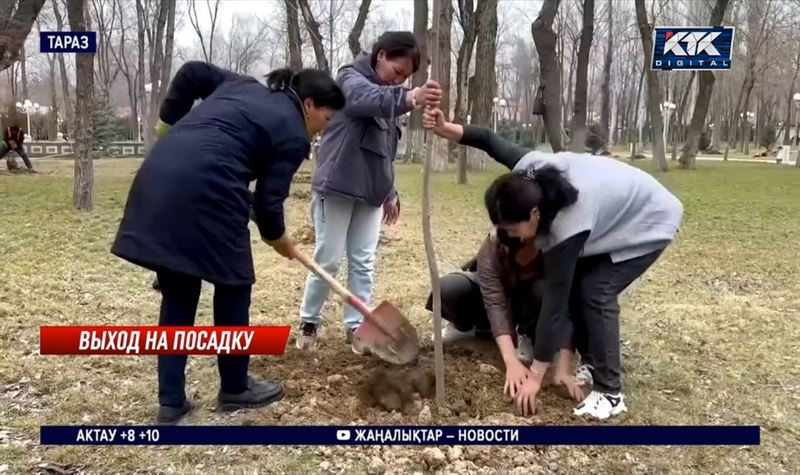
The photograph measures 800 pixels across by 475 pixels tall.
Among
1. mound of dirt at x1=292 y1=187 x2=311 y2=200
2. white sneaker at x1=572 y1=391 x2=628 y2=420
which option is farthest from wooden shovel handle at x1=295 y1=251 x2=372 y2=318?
mound of dirt at x1=292 y1=187 x2=311 y2=200

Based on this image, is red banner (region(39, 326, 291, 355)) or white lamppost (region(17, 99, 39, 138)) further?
white lamppost (region(17, 99, 39, 138))

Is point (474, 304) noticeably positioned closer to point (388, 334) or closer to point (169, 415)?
point (388, 334)

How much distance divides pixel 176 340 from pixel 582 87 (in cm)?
1218

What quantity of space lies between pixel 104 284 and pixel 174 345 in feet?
8.67

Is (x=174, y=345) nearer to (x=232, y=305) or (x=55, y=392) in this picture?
(x=232, y=305)

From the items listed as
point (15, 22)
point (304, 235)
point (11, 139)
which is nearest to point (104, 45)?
point (11, 139)

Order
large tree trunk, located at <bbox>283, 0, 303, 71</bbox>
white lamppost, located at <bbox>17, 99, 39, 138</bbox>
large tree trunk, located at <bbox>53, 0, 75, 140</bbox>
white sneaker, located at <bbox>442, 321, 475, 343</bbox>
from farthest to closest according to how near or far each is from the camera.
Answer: white lamppost, located at <bbox>17, 99, 39, 138</bbox> → large tree trunk, located at <bbox>283, 0, 303, 71</bbox> → large tree trunk, located at <bbox>53, 0, 75, 140</bbox> → white sneaker, located at <bbox>442, 321, 475, 343</bbox>

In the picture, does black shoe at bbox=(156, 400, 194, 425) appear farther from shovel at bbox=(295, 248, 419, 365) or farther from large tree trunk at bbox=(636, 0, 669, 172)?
large tree trunk at bbox=(636, 0, 669, 172)

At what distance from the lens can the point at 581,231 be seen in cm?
243

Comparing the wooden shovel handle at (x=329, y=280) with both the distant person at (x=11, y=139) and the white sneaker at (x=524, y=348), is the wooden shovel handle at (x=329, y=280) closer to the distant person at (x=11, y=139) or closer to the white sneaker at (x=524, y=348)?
the white sneaker at (x=524, y=348)

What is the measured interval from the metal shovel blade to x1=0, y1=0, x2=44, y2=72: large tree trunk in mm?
8881

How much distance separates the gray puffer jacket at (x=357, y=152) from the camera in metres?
3.01

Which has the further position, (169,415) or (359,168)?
(359,168)

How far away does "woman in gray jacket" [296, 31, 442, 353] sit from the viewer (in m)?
2.87
